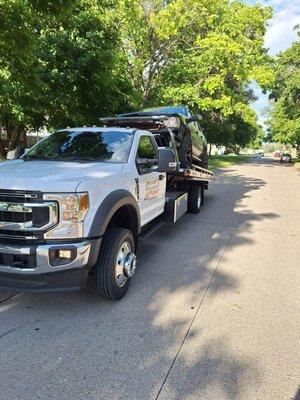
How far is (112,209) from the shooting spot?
13.7 ft

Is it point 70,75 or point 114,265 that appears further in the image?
point 70,75

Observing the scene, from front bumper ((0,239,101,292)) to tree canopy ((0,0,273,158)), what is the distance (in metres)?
5.78

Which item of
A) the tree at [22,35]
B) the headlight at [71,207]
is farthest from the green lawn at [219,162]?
the headlight at [71,207]

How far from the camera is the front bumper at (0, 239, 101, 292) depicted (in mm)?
3602

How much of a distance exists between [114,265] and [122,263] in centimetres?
25

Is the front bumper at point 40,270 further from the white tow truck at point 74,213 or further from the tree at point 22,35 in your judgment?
the tree at point 22,35

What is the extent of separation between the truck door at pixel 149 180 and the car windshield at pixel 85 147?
0.88 ft

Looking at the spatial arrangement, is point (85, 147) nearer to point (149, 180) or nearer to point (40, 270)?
point (149, 180)

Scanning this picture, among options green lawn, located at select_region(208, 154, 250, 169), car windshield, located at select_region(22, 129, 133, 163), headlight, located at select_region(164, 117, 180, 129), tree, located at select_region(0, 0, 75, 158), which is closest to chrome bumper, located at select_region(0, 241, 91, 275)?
car windshield, located at select_region(22, 129, 133, 163)

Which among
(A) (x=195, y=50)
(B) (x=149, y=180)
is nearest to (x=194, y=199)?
(B) (x=149, y=180)

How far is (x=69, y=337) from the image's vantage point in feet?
11.9

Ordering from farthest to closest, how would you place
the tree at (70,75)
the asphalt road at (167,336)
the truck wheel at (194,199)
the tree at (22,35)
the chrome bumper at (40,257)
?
the tree at (70,75) → the truck wheel at (194,199) → the tree at (22,35) → the chrome bumper at (40,257) → the asphalt road at (167,336)

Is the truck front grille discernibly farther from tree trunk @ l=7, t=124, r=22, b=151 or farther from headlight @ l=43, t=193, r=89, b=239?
tree trunk @ l=7, t=124, r=22, b=151

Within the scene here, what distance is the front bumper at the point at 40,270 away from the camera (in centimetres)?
360
